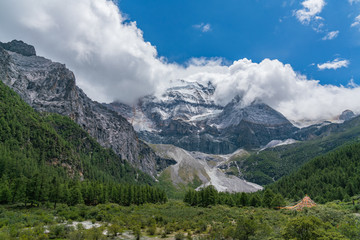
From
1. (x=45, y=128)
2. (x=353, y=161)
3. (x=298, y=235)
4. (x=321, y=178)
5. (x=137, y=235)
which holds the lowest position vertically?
(x=137, y=235)

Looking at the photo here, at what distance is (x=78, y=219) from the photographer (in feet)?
191

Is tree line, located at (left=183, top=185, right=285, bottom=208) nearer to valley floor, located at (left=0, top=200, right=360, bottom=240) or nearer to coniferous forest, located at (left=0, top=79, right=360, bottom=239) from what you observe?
coniferous forest, located at (left=0, top=79, right=360, bottom=239)

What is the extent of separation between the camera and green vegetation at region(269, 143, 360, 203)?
109m

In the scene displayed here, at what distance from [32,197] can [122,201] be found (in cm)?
3752

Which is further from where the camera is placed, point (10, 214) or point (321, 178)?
point (321, 178)

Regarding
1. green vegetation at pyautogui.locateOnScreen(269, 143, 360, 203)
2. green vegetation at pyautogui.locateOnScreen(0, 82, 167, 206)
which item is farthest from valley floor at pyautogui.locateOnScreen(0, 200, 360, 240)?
green vegetation at pyautogui.locateOnScreen(269, 143, 360, 203)

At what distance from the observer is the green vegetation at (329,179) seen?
10856 centimetres

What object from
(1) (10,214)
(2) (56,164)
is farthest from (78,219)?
(2) (56,164)

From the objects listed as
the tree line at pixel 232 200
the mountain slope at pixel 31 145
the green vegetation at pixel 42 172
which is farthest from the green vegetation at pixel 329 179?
the mountain slope at pixel 31 145

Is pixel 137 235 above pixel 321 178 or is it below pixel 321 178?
below

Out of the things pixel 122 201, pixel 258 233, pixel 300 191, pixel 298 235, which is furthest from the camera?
pixel 300 191

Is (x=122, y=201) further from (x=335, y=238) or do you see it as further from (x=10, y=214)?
(x=335, y=238)

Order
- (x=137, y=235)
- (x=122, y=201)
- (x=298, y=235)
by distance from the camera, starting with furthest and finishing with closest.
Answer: (x=122, y=201) → (x=137, y=235) → (x=298, y=235)

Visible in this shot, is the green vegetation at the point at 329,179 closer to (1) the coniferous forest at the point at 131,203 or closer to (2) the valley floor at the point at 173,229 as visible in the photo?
(1) the coniferous forest at the point at 131,203
